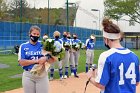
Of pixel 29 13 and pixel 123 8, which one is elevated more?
pixel 123 8

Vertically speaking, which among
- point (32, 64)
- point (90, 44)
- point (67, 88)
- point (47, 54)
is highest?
point (47, 54)

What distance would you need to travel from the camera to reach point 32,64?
22.6ft

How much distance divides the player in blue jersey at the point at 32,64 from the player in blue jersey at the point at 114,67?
8.70ft

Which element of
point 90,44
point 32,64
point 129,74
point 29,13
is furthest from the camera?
point 29,13

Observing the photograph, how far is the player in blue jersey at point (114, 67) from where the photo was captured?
425 cm

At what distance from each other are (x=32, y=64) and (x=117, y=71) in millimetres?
2889

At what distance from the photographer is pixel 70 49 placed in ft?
59.2

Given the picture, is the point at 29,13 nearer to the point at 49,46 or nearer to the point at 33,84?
the point at 49,46

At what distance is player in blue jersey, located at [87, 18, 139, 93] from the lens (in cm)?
425

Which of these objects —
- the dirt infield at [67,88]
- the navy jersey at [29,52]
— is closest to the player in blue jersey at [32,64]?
the navy jersey at [29,52]

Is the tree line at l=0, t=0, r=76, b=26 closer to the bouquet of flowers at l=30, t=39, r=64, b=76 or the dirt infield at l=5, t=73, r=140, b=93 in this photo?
the dirt infield at l=5, t=73, r=140, b=93

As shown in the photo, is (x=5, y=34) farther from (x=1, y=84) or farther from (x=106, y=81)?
(x=106, y=81)

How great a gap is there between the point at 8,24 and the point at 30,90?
35457 millimetres

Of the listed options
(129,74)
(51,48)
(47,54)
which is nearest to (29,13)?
(51,48)
